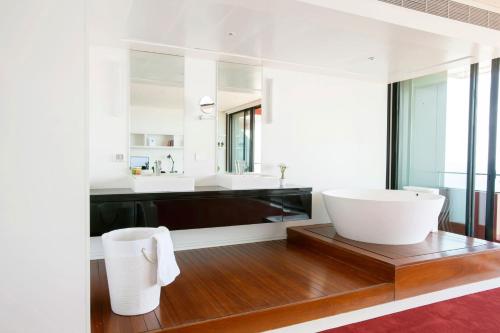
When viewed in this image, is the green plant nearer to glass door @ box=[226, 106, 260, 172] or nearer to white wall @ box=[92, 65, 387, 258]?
white wall @ box=[92, 65, 387, 258]

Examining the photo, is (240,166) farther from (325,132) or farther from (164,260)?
(164,260)

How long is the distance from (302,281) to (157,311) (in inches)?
47.2

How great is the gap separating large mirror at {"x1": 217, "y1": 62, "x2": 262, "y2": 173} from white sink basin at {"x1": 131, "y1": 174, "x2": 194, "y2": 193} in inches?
28.2

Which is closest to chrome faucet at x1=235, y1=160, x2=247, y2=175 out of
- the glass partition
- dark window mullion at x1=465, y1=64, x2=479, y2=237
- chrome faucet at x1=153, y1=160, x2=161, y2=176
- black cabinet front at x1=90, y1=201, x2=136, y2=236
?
chrome faucet at x1=153, y1=160, x2=161, y2=176

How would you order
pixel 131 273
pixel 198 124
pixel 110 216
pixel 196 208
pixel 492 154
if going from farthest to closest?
pixel 492 154 < pixel 198 124 < pixel 196 208 < pixel 110 216 < pixel 131 273

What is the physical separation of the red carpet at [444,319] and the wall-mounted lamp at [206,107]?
2.63m

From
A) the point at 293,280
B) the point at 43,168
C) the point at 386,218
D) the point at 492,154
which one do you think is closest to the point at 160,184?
the point at 293,280

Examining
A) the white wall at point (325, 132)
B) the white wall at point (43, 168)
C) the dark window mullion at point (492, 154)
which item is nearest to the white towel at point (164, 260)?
the white wall at point (43, 168)

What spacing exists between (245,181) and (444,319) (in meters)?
2.22

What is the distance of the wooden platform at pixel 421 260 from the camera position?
2871mm

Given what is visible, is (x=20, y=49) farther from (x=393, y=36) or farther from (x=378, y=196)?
(x=378, y=196)

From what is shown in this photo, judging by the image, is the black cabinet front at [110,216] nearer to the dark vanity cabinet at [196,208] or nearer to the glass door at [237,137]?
the dark vanity cabinet at [196,208]

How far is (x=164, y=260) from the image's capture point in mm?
2250

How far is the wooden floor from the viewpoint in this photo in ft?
7.20
